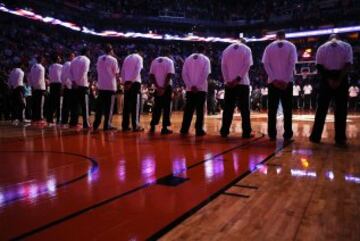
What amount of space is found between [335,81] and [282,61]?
0.94 m

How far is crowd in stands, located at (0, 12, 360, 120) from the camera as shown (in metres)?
19.4

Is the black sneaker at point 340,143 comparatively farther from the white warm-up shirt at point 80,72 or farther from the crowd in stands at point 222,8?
the crowd in stands at point 222,8

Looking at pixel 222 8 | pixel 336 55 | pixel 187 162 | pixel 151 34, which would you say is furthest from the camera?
pixel 222 8

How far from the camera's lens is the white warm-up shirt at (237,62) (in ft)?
22.8

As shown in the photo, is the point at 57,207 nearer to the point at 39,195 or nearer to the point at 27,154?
the point at 39,195

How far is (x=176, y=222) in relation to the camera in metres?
2.29

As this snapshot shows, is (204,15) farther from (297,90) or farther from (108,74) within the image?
(108,74)

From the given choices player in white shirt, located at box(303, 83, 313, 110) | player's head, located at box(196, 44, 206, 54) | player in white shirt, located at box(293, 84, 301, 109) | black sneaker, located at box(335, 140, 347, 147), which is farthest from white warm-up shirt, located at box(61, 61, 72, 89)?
player in white shirt, located at box(303, 83, 313, 110)

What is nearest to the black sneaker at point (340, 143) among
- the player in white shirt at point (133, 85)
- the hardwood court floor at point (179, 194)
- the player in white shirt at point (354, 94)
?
the hardwood court floor at point (179, 194)

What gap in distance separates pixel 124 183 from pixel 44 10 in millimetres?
24328

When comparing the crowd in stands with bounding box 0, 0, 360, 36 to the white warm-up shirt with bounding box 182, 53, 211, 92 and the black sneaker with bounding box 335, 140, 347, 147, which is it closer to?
the white warm-up shirt with bounding box 182, 53, 211, 92

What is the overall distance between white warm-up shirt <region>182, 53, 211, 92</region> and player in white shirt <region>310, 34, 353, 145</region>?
2.14m

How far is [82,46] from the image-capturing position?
27.1m

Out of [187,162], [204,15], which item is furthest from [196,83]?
[204,15]
